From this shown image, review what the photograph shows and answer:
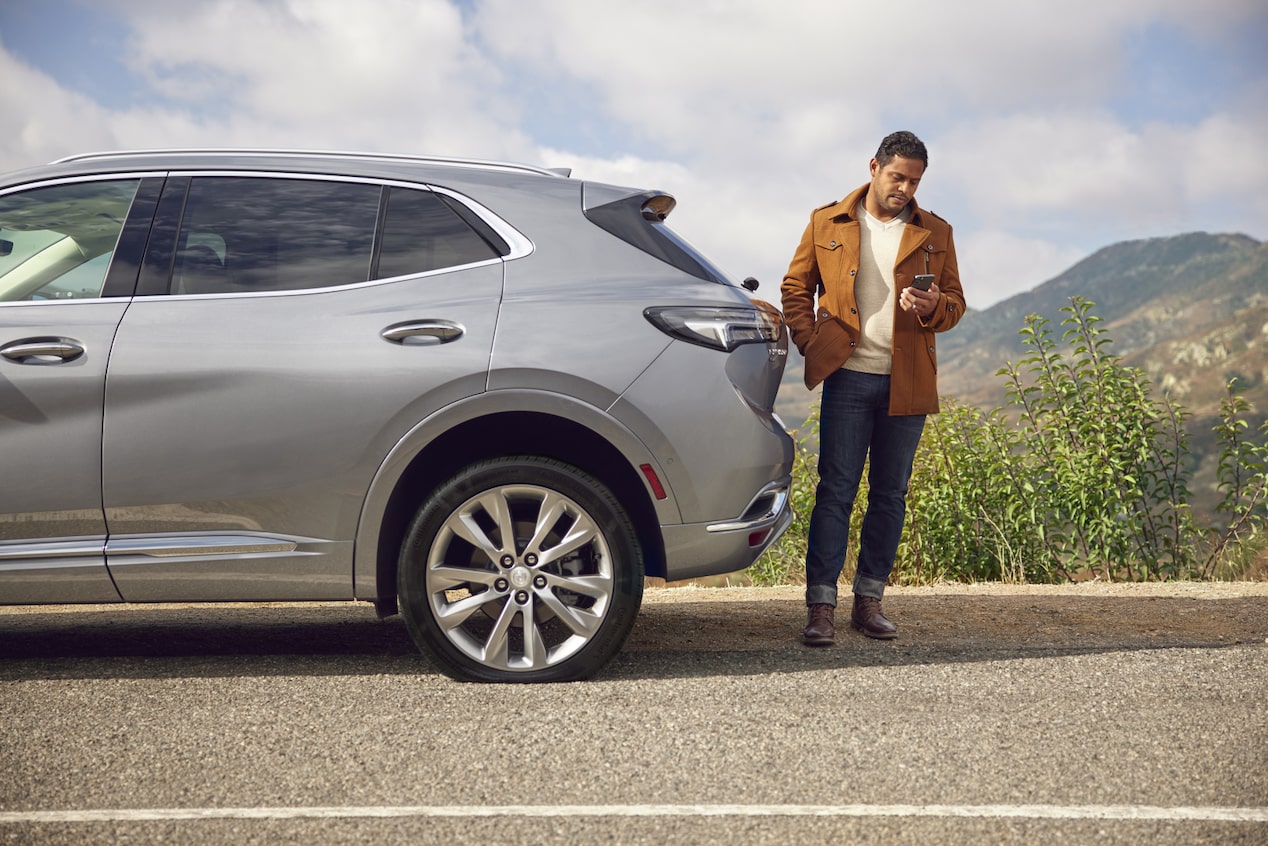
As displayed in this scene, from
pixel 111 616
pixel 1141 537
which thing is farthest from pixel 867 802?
pixel 1141 537

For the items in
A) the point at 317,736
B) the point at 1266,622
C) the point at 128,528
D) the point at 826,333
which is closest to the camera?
the point at 317,736

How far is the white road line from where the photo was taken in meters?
3.04

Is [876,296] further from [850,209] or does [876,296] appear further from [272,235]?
[272,235]

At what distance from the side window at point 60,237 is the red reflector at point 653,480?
221 centimetres

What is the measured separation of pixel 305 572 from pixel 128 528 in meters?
0.67

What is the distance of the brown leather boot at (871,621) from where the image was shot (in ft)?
17.4

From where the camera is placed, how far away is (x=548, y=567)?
14.3 ft

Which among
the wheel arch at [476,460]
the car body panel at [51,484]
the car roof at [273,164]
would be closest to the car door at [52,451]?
the car body panel at [51,484]

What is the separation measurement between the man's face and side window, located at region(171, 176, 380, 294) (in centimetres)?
227

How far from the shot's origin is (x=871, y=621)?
5.36 m

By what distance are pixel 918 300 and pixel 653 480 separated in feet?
5.29

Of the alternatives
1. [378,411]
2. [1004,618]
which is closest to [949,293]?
[1004,618]

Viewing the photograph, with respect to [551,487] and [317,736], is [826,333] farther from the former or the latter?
[317,736]

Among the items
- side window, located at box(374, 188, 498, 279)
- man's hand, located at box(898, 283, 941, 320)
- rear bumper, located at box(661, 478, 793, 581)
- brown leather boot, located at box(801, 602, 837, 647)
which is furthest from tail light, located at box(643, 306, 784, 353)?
brown leather boot, located at box(801, 602, 837, 647)
